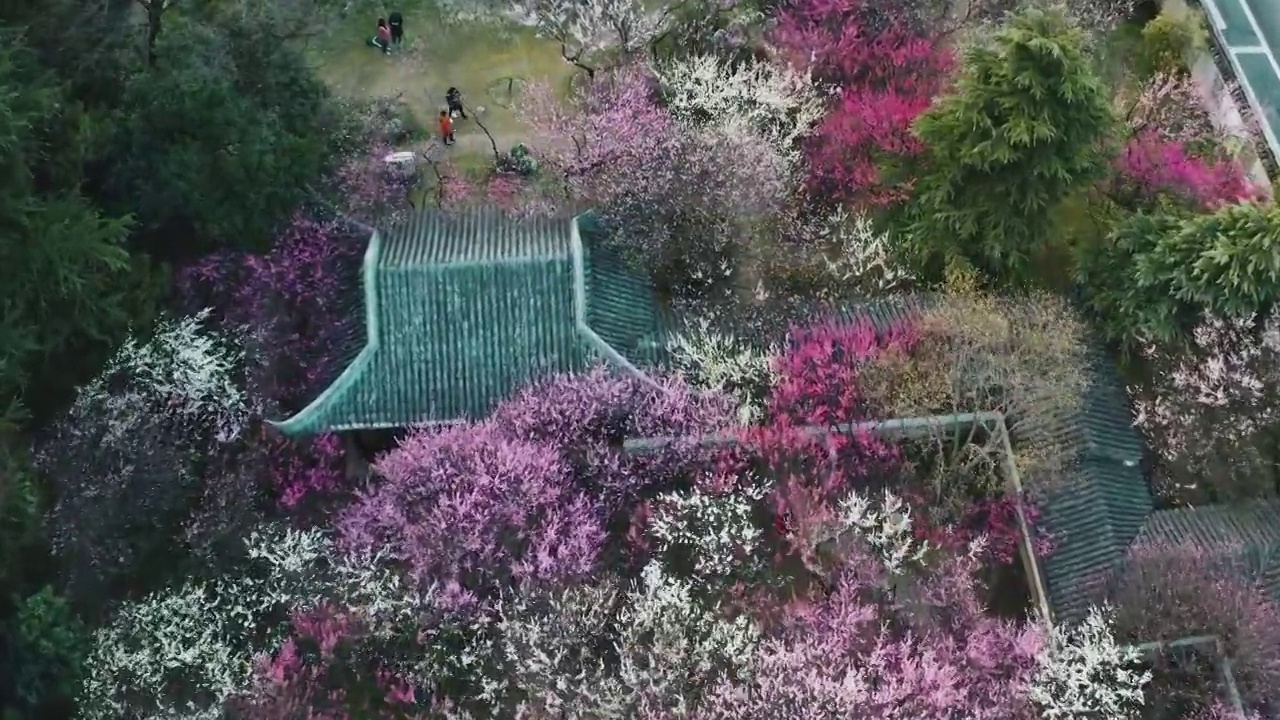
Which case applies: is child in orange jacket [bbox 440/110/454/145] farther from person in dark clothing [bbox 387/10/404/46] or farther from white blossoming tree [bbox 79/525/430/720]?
white blossoming tree [bbox 79/525/430/720]

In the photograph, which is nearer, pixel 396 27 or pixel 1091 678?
pixel 1091 678

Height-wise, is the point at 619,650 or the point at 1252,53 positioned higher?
the point at 1252,53

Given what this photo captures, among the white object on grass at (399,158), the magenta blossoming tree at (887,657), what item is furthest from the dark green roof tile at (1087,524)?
the white object on grass at (399,158)

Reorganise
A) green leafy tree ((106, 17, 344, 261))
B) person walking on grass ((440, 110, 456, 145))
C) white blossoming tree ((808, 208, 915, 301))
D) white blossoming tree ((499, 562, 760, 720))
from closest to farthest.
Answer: white blossoming tree ((499, 562, 760, 720)) → green leafy tree ((106, 17, 344, 261)) → white blossoming tree ((808, 208, 915, 301)) → person walking on grass ((440, 110, 456, 145))

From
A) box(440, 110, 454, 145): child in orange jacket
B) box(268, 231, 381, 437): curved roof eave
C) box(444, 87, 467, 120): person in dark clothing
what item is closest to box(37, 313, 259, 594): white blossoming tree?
box(268, 231, 381, 437): curved roof eave

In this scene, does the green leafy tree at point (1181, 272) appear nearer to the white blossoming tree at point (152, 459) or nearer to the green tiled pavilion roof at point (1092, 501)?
the green tiled pavilion roof at point (1092, 501)

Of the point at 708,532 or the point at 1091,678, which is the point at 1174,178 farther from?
the point at 708,532

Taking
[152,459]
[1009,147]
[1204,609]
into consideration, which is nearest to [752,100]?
[1009,147]
